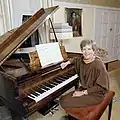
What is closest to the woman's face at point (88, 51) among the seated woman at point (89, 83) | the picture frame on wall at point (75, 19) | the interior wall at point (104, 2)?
the seated woman at point (89, 83)

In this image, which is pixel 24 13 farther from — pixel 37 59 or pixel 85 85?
pixel 85 85

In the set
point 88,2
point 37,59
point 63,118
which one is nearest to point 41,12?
point 37,59

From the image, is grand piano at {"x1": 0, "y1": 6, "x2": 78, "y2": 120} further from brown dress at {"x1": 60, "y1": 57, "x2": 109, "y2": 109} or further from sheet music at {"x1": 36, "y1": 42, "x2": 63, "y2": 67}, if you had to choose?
brown dress at {"x1": 60, "y1": 57, "x2": 109, "y2": 109}

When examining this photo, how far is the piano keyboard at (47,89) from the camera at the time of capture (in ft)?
4.99

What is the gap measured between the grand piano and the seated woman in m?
0.17

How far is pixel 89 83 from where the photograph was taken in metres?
1.85

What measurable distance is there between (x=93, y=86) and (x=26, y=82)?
29.2 inches

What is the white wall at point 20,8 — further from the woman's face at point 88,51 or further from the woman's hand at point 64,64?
the woman's face at point 88,51

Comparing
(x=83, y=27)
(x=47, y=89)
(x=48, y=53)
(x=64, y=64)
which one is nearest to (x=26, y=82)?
(x=47, y=89)

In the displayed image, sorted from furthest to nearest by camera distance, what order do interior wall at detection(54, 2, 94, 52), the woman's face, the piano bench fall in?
interior wall at detection(54, 2, 94, 52) → the woman's face → the piano bench

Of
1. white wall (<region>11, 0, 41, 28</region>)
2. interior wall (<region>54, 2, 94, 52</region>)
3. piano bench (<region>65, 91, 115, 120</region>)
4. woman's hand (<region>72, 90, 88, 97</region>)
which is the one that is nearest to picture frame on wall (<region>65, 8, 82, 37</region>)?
interior wall (<region>54, 2, 94, 52</region>)

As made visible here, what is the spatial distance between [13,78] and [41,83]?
0.32 m

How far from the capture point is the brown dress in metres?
1.74

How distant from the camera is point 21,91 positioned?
146 cm
